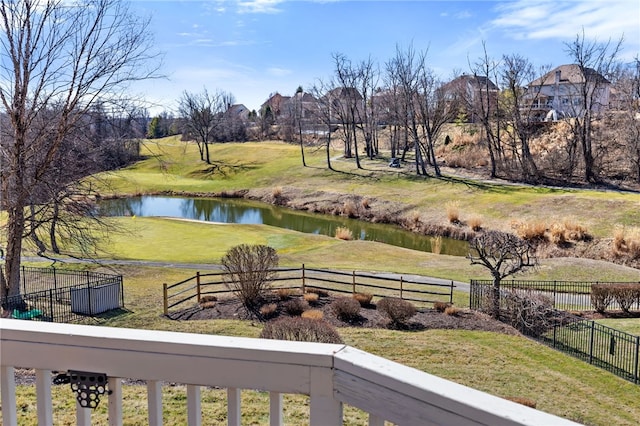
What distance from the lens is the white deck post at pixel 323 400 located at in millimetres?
1504

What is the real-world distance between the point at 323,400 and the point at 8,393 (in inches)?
46.9

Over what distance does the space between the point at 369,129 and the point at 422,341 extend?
49036mm

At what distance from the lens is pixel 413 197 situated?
1571 inches

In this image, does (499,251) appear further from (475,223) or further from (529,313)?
(475,223)

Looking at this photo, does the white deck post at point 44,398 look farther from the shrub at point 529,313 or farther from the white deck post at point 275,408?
the shrub at point 529,313

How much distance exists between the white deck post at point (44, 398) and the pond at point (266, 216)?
2692cm

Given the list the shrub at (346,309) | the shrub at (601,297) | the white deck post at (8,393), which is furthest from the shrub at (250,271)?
the white deck post at (8,393)

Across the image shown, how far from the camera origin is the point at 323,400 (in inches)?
59.7

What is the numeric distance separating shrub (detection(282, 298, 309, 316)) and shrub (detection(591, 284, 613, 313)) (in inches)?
365

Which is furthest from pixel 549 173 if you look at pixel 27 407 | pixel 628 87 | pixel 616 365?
pixel 27 407

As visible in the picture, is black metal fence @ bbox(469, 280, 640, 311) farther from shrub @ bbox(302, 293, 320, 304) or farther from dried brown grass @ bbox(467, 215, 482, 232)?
dried brown grass @ bbox(467, 215, 482, 232)

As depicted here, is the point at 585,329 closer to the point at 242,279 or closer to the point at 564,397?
the point at 564,397

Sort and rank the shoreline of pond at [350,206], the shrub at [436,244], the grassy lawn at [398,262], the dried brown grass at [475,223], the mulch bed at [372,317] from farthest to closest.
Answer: the shoreline of pond at [350,206] → the dried brown grass at [475,223] → the shrub at [436,244] → the mulch bed at [372,317] → the grassy lawn at [398,262]

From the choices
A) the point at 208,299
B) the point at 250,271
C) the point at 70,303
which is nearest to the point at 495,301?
the point at 250,271
